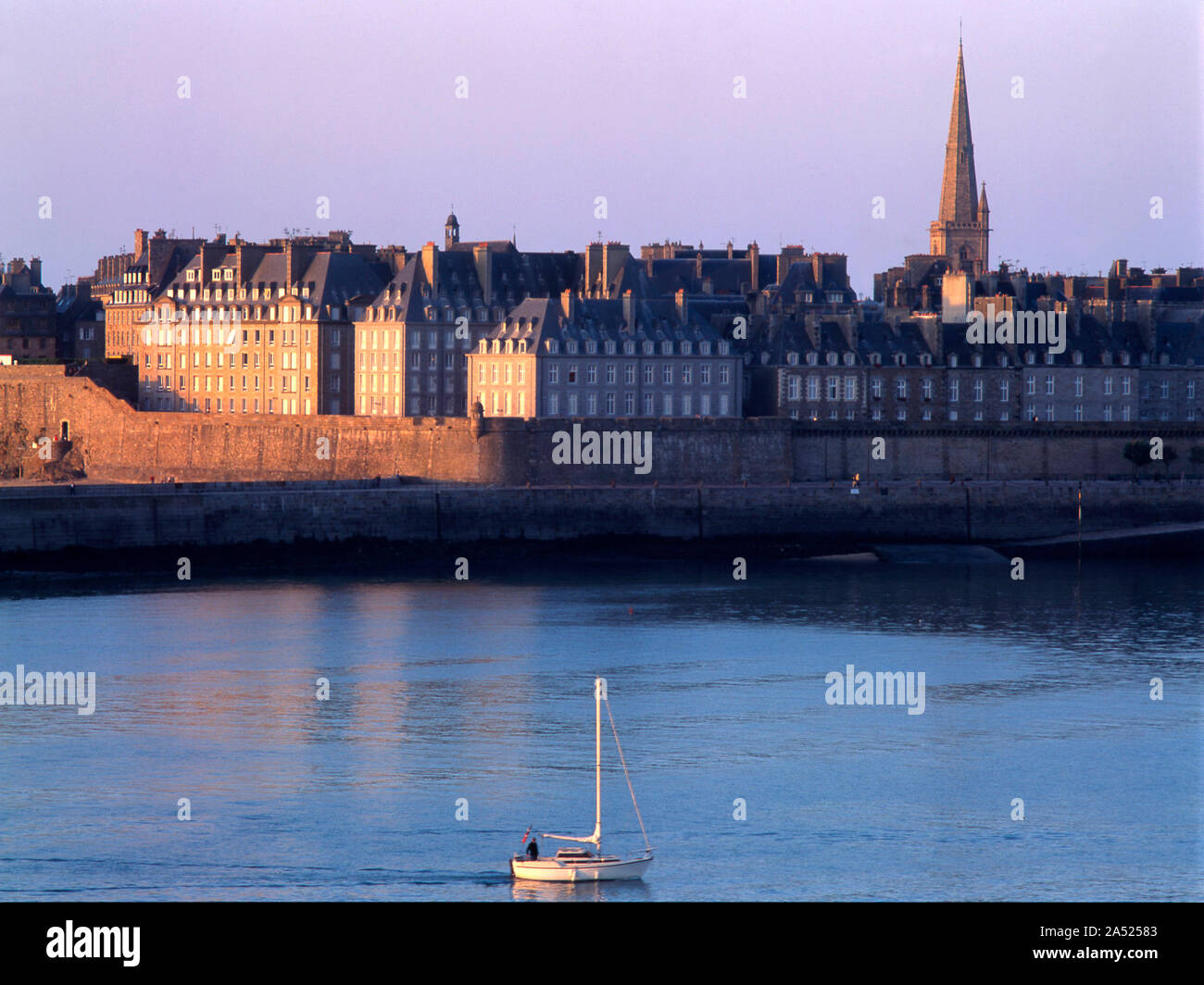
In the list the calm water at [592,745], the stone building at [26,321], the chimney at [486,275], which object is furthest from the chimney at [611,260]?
the stone building at [26,321]

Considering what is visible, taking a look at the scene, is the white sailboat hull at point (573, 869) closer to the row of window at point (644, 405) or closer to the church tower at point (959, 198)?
the row of window at point (644, 405)

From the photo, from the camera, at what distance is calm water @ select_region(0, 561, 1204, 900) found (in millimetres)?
24797

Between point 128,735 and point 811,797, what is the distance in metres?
10.2

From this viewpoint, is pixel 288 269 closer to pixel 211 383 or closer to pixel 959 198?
pixel 211 383

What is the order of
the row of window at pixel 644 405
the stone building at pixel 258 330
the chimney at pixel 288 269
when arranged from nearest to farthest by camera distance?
the row of window at pixel 644 405 → the stone building at pixel 258 330 → the chimney at pixel 288 269

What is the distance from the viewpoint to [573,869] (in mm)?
24094

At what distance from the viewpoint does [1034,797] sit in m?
28.7

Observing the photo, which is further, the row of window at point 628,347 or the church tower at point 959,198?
the church tower at point 959,198

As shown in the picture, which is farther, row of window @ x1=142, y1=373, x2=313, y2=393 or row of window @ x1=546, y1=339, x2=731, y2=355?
row of window @ x1=142, y1=373, x2=313, y2=393

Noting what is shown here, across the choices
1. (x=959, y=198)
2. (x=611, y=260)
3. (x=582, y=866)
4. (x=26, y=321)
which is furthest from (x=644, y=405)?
(x=959, y=198)

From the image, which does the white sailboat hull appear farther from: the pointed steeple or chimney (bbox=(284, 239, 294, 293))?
the pointed steeple

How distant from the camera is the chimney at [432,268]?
71.5 meters

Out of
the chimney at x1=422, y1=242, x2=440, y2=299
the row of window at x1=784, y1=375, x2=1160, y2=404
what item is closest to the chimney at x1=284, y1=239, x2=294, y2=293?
the chimney at x1=422, y1=242, x2=440, y2=299
